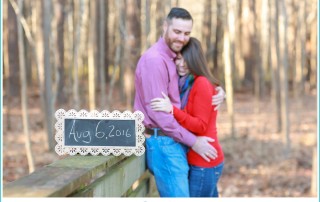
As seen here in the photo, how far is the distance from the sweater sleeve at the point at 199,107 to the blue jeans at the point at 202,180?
24 centimetres

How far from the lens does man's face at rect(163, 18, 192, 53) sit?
110 inches

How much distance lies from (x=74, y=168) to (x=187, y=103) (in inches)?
34.3

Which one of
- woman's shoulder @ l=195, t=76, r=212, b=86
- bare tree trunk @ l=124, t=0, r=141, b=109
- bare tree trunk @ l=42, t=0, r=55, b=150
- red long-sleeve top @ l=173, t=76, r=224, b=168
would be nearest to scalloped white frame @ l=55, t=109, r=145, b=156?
red long-sleeve top @ l=173, t=76, r=224, b=168

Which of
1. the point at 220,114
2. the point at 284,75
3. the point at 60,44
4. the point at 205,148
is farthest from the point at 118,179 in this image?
the point at 60,44

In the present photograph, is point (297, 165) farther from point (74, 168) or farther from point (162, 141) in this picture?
point (74, 168)

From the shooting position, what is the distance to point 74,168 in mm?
2205

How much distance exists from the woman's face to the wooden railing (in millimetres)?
458

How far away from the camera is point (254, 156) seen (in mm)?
8969

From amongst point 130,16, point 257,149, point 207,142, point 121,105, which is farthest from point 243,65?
point 207,142

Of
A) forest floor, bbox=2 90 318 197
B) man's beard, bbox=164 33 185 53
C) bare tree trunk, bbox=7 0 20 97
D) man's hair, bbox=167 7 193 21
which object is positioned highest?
man's hair, bbox=167 7 193 21

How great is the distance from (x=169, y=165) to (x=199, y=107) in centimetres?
31

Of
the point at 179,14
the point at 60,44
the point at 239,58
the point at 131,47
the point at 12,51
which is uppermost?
the point at 179,14

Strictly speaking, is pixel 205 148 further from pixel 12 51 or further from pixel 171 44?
pixel 12 51

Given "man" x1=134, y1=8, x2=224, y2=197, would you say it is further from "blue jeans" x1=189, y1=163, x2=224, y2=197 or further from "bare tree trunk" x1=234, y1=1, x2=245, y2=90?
"bare tree trunk" x1=234, y1=1, x2=245, y2=90
